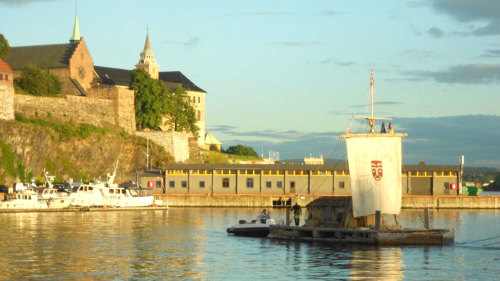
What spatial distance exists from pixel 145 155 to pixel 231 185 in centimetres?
2397

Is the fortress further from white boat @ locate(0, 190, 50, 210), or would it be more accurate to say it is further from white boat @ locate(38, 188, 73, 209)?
white boat @ locate(0, 190, 50, 210)

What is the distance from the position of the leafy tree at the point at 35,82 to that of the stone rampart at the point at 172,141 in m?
17.0

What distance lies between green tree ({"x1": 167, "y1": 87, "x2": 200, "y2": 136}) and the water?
3282 inches

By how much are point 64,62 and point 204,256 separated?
106m

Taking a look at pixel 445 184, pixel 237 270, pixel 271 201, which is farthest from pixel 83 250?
pixel 445 184

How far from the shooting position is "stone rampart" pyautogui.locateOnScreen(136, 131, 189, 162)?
155625 millimetres

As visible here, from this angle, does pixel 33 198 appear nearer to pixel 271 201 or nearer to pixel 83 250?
pixel 271 201

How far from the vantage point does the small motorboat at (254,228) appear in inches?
2912

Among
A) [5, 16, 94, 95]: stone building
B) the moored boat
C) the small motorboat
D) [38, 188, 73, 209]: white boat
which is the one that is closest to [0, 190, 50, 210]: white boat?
[38, 188, 73, 209]: white boat

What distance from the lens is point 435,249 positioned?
61.0m

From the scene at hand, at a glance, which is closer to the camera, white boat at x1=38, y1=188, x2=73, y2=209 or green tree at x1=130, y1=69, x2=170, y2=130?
white boat at x1=38, y1=188, x2=73, y2=209

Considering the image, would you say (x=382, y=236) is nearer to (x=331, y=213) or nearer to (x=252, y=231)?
(x=331, y=213)

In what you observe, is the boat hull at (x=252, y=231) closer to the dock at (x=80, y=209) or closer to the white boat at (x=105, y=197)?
the dock at (x=80, y=209)

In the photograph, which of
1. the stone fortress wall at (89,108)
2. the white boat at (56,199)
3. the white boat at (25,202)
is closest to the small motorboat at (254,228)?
the white boat at (25,202)
